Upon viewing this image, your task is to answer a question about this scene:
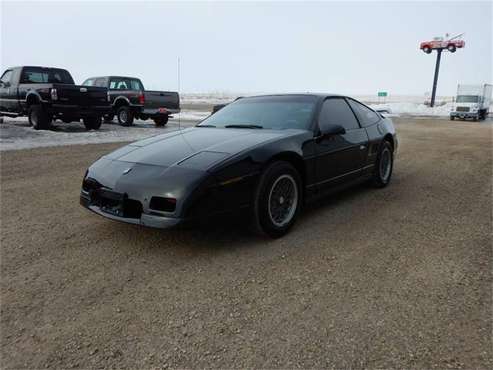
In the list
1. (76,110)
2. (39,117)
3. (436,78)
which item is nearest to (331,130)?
(76,110)

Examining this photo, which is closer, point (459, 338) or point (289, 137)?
point (459, 338)

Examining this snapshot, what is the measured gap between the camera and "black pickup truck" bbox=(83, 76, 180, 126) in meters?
14.1

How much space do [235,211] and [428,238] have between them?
186 centimetres

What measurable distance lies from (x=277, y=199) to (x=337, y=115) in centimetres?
162

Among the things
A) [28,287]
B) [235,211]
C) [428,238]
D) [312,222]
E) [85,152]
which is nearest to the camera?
[28,287]

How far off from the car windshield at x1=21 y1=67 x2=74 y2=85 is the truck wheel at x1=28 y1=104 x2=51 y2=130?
3.72 ft

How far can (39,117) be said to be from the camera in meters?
11.7

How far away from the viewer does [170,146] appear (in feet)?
12.0

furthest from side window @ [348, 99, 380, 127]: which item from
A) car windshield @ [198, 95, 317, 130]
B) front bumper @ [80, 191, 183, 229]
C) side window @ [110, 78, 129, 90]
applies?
side window @ [110, 78, 129, 90]

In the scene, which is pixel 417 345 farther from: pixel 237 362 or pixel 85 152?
pixel 85 152

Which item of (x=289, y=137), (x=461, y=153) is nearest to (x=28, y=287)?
(x=289, y=137)

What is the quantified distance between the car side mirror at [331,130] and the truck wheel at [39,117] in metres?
10.3

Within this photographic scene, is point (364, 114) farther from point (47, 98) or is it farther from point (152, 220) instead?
point (47, 98)

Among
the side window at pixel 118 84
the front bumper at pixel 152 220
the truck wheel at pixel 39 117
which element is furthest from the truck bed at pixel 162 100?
the front bumper at pixel 152 220
